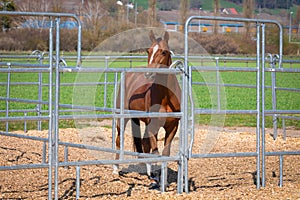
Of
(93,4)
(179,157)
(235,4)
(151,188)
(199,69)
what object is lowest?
(151,188)

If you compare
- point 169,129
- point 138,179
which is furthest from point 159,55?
point 138,179

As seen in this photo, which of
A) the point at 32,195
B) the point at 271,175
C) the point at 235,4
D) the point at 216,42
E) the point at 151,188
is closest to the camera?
the point at 32,195

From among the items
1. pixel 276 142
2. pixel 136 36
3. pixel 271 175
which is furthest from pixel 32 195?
pixel 136 36

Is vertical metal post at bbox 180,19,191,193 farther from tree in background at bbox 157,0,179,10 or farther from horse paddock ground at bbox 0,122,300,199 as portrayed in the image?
tree in background at bbox 157,0,179,10

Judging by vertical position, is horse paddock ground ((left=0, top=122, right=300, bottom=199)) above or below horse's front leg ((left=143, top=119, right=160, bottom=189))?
below

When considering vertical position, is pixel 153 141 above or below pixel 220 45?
below

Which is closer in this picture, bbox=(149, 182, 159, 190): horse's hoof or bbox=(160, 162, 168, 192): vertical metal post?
bbox=(160, 162, 168, 192): vertical metal post

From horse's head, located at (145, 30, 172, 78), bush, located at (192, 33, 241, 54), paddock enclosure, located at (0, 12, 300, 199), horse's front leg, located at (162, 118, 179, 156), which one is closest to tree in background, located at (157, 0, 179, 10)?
Result: bush, located at (192, 33, 241, 54)

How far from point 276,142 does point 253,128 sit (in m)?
2.11

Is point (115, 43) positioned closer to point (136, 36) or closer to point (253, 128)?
point (136, 36)

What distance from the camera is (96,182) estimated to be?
20.7 feet

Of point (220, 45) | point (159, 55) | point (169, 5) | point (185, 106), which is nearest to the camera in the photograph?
point (185, 106)

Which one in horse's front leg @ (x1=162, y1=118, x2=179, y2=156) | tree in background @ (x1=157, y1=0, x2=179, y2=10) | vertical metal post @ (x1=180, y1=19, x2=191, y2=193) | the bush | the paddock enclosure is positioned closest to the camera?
the paddock enclosure

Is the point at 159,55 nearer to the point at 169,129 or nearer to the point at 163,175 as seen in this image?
the point at 169,129
